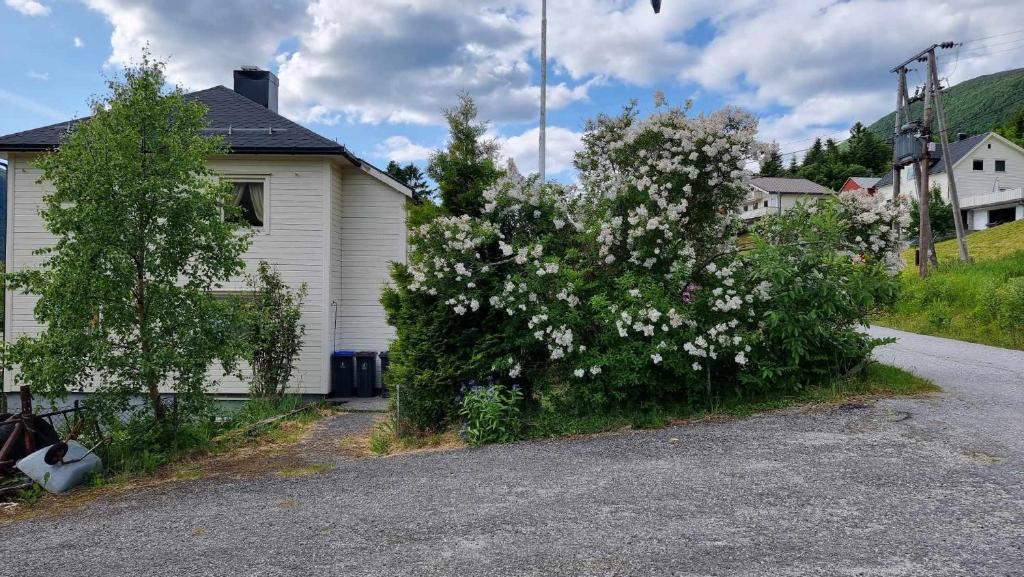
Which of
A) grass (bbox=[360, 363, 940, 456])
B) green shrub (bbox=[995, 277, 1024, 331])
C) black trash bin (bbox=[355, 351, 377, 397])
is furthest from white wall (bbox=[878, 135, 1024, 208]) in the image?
black trash bin (bbox=[355, 351, 377, 397])

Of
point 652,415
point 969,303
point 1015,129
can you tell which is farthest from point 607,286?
point 1015,129

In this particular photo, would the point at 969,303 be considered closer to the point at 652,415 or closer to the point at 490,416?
the point at 652,415

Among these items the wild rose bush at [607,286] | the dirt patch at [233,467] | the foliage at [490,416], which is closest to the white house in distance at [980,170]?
the wild rose bush at [607,286]

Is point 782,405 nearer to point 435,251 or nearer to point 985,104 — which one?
point 435,251

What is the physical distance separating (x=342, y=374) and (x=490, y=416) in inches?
229

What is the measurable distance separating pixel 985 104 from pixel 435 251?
16035cm

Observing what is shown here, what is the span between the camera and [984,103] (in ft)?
435

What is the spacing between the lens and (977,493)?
457cm

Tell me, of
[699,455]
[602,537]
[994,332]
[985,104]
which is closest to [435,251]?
[699,455]

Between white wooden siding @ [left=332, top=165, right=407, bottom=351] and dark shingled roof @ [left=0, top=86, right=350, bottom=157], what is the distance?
733 millimetres

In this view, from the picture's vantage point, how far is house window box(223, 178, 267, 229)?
12.0m

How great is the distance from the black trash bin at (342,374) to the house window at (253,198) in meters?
2.77

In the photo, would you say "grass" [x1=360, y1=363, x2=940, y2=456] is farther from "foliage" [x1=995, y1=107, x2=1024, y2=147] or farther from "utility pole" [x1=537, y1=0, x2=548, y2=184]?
"foliage" [x1=995, y1=107, x2=1024, y2=147]

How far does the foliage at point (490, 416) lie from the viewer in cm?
697
